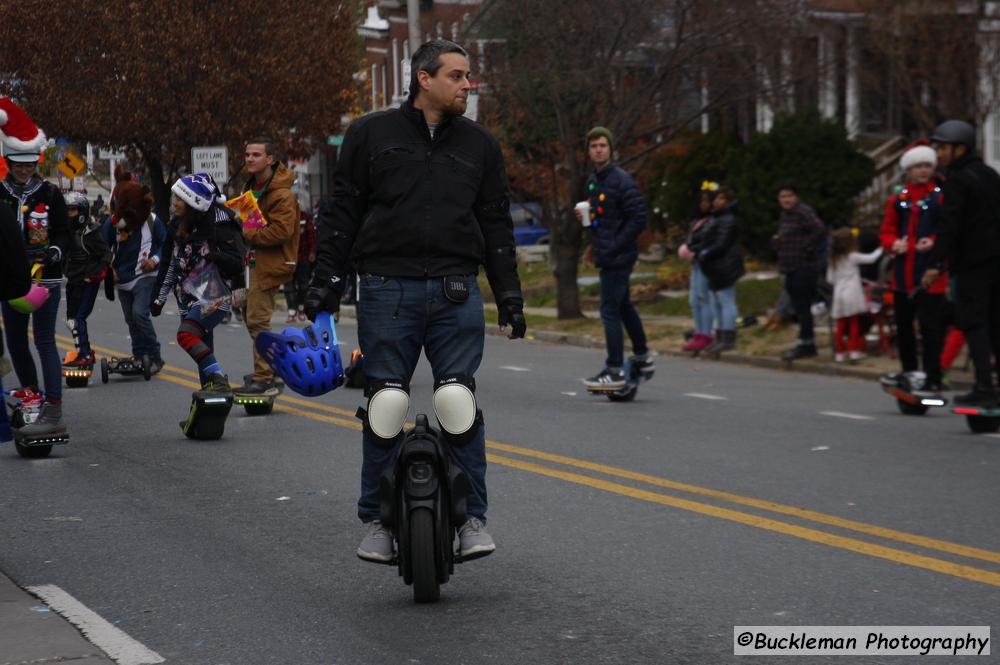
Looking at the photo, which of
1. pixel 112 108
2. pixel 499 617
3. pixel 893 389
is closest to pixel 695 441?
pixel 893 389

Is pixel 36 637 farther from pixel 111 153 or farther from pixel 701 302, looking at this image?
pixel 111 153

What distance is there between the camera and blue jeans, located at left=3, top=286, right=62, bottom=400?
10.6 m

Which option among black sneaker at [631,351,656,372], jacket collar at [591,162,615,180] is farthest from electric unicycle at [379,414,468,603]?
black sneaker at [631,351,656,372]

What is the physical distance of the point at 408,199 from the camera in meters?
6.38

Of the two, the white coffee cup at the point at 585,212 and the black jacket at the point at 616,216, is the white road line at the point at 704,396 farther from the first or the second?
the white coffee cup at the point at 585,212

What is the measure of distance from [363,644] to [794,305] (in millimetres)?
13454

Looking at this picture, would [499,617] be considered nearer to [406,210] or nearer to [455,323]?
[455,323]

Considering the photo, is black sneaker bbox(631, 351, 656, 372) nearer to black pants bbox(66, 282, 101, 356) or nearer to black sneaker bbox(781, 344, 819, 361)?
black sneaker bbox(781, 344, 819, 361)

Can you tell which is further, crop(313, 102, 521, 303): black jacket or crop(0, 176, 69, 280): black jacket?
crop(0, 176, 69, 280): black jacket

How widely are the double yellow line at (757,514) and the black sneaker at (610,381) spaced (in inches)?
101

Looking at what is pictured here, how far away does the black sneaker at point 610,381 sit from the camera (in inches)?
542

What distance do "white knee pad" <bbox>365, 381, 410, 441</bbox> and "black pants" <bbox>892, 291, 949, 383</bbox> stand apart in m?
7.14

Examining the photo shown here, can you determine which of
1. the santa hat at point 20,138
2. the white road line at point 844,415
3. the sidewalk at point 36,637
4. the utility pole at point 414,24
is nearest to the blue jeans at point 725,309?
the white road line at point 844,415

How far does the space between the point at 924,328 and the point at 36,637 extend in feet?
27.3
